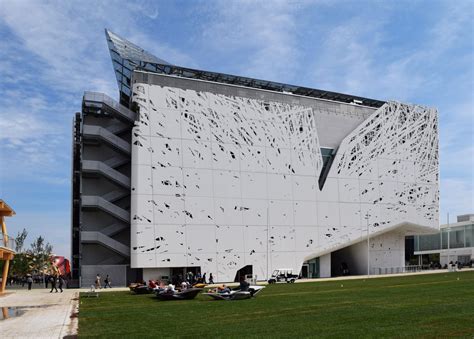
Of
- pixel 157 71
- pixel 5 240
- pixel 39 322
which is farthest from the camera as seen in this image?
pixel 157 71

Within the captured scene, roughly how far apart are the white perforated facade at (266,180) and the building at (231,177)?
0.12m

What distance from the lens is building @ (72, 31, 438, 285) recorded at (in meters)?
48.6

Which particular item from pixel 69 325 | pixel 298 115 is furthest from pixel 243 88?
pixel 69 325

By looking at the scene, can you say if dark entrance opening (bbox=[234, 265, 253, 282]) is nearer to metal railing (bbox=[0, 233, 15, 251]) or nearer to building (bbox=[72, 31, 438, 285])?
building (bbox=[72, 31, 438, 285])

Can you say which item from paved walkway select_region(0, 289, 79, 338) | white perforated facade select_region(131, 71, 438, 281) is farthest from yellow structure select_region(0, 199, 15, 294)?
paved walkway select_region(0, 289, 79, 338)

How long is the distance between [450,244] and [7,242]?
75381 mm

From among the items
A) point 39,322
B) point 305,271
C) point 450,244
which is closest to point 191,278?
point 305,271

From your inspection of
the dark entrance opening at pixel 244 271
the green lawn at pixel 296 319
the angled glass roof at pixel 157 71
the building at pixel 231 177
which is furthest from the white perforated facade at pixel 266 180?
the green lawn at pixel 296 319

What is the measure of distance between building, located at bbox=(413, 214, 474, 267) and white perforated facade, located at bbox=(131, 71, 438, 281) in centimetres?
2339

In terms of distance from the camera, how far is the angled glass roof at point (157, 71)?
53.2 meters

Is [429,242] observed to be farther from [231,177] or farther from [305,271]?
[231,177]

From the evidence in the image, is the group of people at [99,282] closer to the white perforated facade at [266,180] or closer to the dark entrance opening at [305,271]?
the white perforated facade at [266,180]

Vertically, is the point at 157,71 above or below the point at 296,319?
above

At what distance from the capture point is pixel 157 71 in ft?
174
